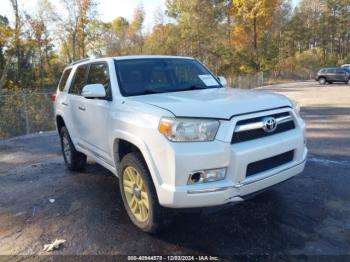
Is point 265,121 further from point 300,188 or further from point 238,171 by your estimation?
point 300,188

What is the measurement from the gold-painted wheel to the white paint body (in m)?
0.31

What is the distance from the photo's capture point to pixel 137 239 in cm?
367

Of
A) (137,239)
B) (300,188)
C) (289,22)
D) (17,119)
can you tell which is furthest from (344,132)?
(289,22)

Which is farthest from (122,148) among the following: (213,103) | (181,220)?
(213,103)

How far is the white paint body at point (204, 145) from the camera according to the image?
307cm

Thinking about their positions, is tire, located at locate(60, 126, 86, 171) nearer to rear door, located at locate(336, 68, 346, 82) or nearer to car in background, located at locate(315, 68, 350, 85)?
car in background, located at locate(315, 68, 350, 85)

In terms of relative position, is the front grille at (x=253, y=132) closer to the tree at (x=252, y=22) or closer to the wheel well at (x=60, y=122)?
the wheel well at (x=60, y=122)

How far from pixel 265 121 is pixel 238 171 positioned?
1.96 feet

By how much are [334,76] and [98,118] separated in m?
34.9

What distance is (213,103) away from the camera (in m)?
3.40

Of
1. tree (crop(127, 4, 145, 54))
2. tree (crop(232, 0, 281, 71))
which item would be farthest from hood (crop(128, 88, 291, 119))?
tree (crop(127, 4, 145, 54))

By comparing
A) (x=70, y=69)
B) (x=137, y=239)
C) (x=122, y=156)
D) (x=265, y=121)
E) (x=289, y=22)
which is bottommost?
(x=137, y=239)

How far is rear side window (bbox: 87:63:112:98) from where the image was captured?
445 centimetres

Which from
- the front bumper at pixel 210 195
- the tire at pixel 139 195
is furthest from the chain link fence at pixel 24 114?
the front bumper at pixel 210 195
